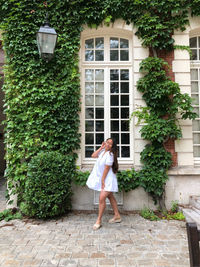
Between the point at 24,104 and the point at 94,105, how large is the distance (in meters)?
1.76

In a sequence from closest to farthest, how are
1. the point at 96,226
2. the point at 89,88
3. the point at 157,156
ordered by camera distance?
1. the point at 96,226
2. the point at 157,156
3. the point at 89,88

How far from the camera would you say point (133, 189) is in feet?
16.1

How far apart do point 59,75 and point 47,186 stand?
2.65 m

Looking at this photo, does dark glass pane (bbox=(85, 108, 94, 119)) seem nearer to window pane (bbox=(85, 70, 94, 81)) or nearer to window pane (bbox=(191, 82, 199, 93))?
window pane (bbox=(85, 70, 94, 81))

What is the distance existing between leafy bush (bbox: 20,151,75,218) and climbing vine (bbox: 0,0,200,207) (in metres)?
0.48

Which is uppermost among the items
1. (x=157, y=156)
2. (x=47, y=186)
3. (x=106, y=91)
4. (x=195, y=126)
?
(x=106, y=91)

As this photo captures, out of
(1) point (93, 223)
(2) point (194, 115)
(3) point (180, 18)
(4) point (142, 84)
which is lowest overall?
(1) point (93, 223)

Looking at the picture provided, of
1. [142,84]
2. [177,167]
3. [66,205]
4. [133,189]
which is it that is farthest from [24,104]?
[177,167]

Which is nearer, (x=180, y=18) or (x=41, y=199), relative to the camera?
(x=41, y=199)

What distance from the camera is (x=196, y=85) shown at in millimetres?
5359

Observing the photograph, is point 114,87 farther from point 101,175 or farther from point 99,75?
point 101,175

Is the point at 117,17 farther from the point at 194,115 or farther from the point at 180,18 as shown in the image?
the point at 194,115

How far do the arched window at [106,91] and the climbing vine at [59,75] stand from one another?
46cm

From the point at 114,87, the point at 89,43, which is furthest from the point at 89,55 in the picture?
the point at 114,87
